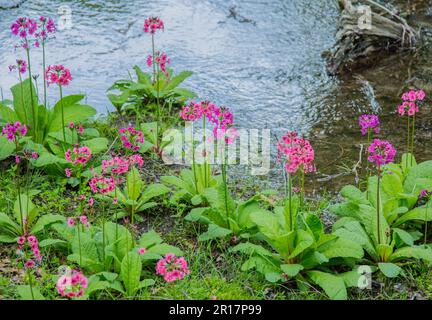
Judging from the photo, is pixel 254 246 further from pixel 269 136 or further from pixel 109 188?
pixel 269 136

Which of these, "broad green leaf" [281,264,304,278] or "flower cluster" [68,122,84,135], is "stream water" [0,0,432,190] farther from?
"broad green leaf" [281,264,304,278]

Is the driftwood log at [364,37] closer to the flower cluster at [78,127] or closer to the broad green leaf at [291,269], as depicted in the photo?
the flower cluster at [78,127]

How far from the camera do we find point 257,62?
717cm

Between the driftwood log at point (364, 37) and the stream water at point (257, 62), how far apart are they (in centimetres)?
15

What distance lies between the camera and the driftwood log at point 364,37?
690 cm

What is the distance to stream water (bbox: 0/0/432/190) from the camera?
5941mm

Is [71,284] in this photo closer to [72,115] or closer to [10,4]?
[72,115]

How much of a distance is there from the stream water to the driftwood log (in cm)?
15

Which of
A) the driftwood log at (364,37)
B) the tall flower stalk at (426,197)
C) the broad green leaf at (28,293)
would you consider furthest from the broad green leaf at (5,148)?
the driftwood log at (364,37)

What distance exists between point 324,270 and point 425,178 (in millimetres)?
1076

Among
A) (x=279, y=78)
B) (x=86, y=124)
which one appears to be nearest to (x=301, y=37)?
(x=279, y=78)

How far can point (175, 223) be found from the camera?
14.7 feet

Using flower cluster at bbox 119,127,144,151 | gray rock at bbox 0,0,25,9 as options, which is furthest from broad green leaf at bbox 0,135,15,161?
gray rock at bbox 0,0,25,9

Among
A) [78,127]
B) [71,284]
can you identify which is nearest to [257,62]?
[78,127]
